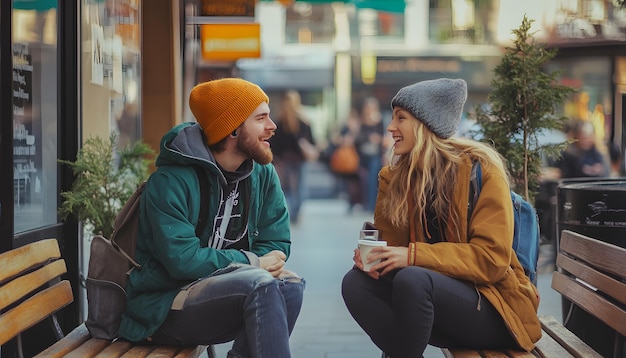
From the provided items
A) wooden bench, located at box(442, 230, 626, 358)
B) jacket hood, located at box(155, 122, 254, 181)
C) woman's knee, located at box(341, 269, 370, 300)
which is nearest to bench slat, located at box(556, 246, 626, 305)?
wooden bench, located at box(442, 230, 626, 358)

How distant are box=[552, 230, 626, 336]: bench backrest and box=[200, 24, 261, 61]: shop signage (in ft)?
18.9

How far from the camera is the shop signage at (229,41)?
1001cm

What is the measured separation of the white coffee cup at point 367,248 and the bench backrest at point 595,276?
2.82 feet

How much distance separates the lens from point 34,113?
5.52 meters

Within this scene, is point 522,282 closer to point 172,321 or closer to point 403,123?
point 403,123

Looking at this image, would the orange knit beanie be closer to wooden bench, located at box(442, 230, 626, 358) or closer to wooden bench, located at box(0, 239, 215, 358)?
wooden bench, located at box(0, 239, 215, 358)

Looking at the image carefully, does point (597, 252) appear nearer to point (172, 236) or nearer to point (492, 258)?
point (492, 258)

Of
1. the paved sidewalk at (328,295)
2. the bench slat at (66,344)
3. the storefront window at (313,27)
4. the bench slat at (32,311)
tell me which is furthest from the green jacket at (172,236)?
the storefront window at (313,27)

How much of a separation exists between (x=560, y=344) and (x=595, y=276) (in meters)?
0.31

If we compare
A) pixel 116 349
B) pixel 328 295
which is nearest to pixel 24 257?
pixel 116 349

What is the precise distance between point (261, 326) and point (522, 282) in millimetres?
1031

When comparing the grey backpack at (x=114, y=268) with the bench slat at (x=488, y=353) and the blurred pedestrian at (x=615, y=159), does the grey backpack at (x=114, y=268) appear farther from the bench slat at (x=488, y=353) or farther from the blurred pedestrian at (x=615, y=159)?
the blurred pedestrian at (x=615, y=159)

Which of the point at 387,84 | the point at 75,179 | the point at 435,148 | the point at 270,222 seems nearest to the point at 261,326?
the point at 270,222

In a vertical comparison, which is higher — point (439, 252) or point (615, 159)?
point (615, 159)
